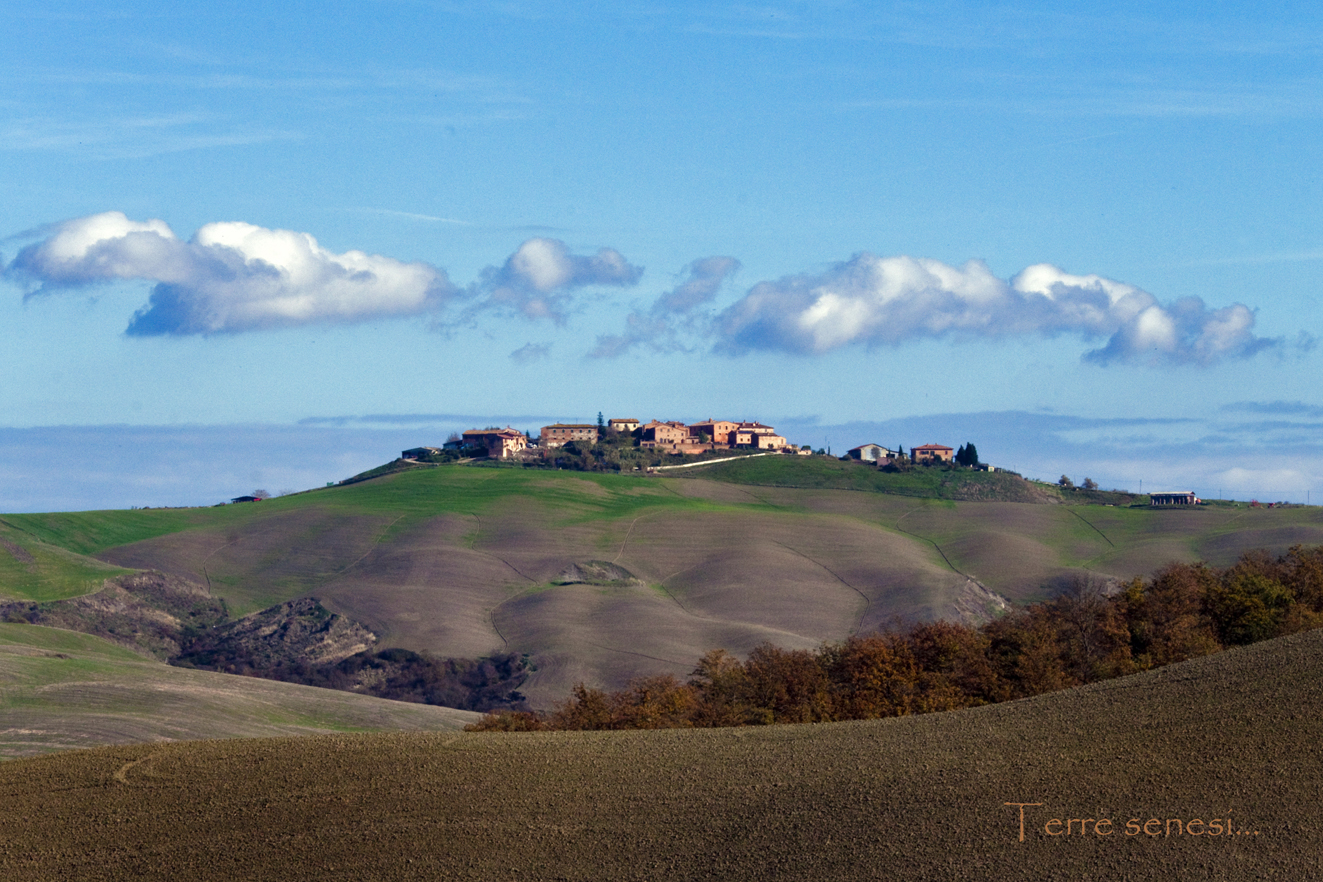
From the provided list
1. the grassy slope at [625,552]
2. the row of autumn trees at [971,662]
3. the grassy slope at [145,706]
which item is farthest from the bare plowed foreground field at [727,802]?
the grassy slope at [625,552]

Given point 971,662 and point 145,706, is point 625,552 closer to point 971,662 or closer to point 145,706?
point 145,706

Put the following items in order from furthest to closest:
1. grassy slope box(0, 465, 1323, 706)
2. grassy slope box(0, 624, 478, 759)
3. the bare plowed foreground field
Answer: grassy slope box(0, 465, 1323, 706)
grassy slope box(0, 624, 478, 759)
the bare plowed foreground field

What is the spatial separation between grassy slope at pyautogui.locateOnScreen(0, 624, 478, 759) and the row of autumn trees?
24.6m

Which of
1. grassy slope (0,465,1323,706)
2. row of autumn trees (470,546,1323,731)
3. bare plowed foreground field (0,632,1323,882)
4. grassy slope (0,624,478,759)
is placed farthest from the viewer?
grassy slope (0,465,1323,706)

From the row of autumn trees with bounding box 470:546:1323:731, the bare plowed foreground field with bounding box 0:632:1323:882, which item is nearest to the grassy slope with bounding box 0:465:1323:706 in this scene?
the row of autumn trees with bounding box 470:546:1323:731

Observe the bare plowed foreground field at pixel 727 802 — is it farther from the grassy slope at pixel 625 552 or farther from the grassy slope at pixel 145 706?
the grassy slope at pixel 625 552

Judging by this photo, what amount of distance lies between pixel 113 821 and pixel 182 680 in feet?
202

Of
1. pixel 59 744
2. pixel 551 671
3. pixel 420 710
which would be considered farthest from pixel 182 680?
pixel 551 671

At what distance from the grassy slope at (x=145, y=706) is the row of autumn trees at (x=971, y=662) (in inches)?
970

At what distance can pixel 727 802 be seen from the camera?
100 ft

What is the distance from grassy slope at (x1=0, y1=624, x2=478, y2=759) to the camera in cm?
6994

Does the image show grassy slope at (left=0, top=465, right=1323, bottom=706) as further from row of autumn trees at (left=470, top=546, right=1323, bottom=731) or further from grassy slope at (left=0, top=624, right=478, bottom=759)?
row of autumn trees at (left=470, top=546, right=1323, bottom=731)

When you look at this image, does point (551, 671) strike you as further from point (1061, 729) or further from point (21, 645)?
point (1061, 729)

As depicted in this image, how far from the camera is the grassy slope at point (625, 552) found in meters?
128
